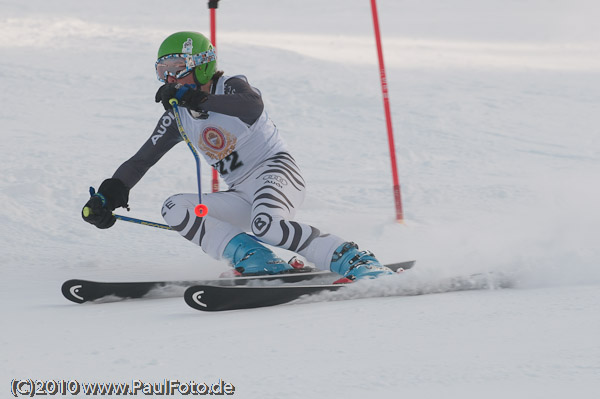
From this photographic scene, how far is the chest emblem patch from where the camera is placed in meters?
3.77

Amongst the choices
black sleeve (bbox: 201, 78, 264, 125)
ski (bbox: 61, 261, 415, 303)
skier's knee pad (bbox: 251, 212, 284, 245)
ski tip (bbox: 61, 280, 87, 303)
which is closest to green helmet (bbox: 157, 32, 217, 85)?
black sleeve (bbox: 201, 78, 264, 125)

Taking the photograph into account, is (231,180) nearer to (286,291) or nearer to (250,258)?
(250,258)

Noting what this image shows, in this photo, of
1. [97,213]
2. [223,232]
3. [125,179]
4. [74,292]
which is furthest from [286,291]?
[125,179]

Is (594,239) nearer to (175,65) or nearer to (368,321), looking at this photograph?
(368,321)

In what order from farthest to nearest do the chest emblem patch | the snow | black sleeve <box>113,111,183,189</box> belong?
black sleeve <box>113,111,183,189</box>, the chest emblem patch, the snow

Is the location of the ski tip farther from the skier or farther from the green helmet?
the green helmet

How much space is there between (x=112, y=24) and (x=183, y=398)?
1492 centimetres

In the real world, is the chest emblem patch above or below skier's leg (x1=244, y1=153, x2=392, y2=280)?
above

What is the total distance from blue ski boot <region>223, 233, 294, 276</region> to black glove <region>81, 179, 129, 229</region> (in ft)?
1.94

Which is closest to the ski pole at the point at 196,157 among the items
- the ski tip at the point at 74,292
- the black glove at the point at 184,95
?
the black glove at the point at 184,95

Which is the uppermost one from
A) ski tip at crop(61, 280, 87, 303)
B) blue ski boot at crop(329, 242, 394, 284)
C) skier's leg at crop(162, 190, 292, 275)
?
skier's leg at crop(162, 190, 292, 275)

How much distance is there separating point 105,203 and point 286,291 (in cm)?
114

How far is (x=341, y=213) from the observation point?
625 cm

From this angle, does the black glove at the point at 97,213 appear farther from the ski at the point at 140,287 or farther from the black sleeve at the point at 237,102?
the black sleeve at the point at 237,102
